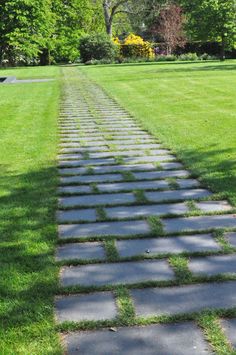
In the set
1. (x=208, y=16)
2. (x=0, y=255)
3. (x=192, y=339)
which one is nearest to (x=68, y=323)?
(x=192, y=339)

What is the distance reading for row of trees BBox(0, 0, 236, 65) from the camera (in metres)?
33.0

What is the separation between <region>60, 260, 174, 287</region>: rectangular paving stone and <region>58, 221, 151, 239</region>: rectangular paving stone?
0.51m

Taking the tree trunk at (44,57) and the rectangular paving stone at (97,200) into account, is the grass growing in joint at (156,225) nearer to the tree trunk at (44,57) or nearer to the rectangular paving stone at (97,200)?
the rectangular paving stone at (97,200)

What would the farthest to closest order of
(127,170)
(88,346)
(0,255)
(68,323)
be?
(127,170) < (0,255) < (68,323) < (88,346)

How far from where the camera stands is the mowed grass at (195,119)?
546 cm

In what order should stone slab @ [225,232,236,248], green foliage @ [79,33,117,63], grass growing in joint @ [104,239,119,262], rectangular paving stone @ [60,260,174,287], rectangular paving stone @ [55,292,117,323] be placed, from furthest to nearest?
1. green foliage @ [79,33,117,63]
2. stone slab @ [225,232,236,248]
3. grass growing in joint @ [104,239,119,262]
4. rectangular paving stone @ [60,260,174,287]
5. rectangular paving stone @ [55,292,117,323]

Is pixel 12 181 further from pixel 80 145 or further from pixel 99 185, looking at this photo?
pixel 80 145

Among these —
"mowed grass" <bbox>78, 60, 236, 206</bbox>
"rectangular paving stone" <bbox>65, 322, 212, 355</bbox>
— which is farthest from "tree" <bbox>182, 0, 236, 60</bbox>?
"rectangular paving stone" <bbox>65, 322, 212, 355</bbox>

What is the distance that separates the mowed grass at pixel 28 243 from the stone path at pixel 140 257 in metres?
0.08

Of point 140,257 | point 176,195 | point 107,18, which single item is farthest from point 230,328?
point 107,18

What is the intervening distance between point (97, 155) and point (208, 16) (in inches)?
1132

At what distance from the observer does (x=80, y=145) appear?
7.18 m

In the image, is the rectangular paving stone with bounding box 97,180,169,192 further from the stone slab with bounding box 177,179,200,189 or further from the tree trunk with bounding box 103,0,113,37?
the tree trunk with bounding box 103,0,113,37

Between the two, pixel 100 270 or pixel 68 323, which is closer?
pixel 68 323
